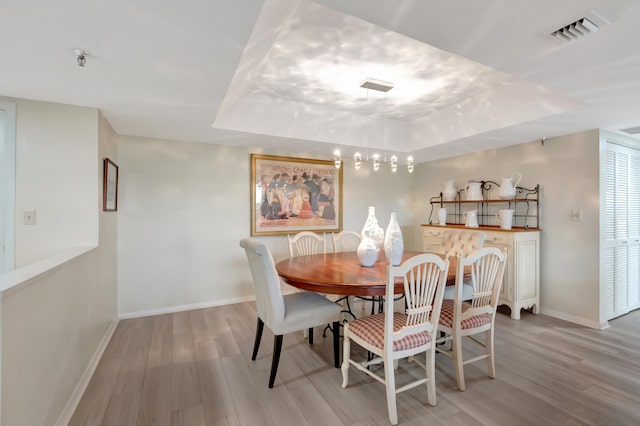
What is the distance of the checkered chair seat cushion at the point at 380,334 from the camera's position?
1.80 metres

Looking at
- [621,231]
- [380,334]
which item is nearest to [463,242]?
[380,334]

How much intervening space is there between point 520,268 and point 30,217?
186 inches

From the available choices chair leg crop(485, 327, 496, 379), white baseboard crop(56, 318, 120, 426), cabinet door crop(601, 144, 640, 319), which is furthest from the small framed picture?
cabinet door crop(601, 144, 640, 319)

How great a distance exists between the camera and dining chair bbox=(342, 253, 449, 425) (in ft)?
5.63

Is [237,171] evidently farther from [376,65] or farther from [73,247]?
[376,65]

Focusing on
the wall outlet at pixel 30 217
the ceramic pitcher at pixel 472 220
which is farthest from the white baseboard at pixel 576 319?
the wall outlet at pixel 30 217

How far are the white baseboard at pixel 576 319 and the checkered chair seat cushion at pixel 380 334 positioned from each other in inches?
97.6

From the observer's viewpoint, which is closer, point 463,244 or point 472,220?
point 463,244

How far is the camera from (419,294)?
1793mm

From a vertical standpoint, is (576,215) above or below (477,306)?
above

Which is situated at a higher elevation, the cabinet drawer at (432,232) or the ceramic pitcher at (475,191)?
the ceramic pitcher at (475,191)

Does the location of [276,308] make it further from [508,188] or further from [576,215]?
[576,215]

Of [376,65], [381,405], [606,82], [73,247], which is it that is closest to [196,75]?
[376,65]

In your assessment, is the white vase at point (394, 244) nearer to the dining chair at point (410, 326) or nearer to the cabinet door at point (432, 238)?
the dining chair at point (410, 326)
